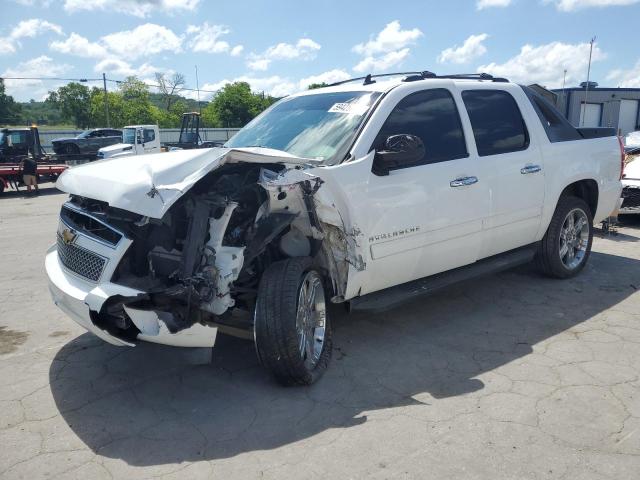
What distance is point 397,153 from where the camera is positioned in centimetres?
387

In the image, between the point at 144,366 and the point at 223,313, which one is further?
the point at 144,366

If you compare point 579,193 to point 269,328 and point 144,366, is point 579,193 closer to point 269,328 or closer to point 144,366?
point 269,328

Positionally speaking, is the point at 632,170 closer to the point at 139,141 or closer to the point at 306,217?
the point at 306,217

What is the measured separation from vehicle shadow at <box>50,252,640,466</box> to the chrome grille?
71 cm

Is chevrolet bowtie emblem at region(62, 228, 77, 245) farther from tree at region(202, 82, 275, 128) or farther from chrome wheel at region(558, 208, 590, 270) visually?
tree at region(202, 82, 275, 128)

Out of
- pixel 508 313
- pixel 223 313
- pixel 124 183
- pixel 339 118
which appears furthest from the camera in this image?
pixel 508 313

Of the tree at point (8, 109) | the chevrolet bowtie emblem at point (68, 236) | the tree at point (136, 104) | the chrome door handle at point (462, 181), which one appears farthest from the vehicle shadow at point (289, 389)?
the tree at point (8, 109)

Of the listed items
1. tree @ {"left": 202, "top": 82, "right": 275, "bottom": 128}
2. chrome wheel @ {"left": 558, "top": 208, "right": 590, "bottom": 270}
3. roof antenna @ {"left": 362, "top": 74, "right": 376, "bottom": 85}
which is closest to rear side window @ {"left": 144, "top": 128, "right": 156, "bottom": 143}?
roof antenna @ {"left": 362, "top": 74, "right": 376, "bottom": 85}

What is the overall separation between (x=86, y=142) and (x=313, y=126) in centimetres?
2706

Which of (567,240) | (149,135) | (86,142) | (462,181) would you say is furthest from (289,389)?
(86,142)

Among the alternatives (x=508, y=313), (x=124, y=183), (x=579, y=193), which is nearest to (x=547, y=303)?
(x=508, y=313)

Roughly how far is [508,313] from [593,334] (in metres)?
0.76

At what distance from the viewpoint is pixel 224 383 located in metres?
3.75

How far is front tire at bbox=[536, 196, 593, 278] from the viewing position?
5.68 metres
